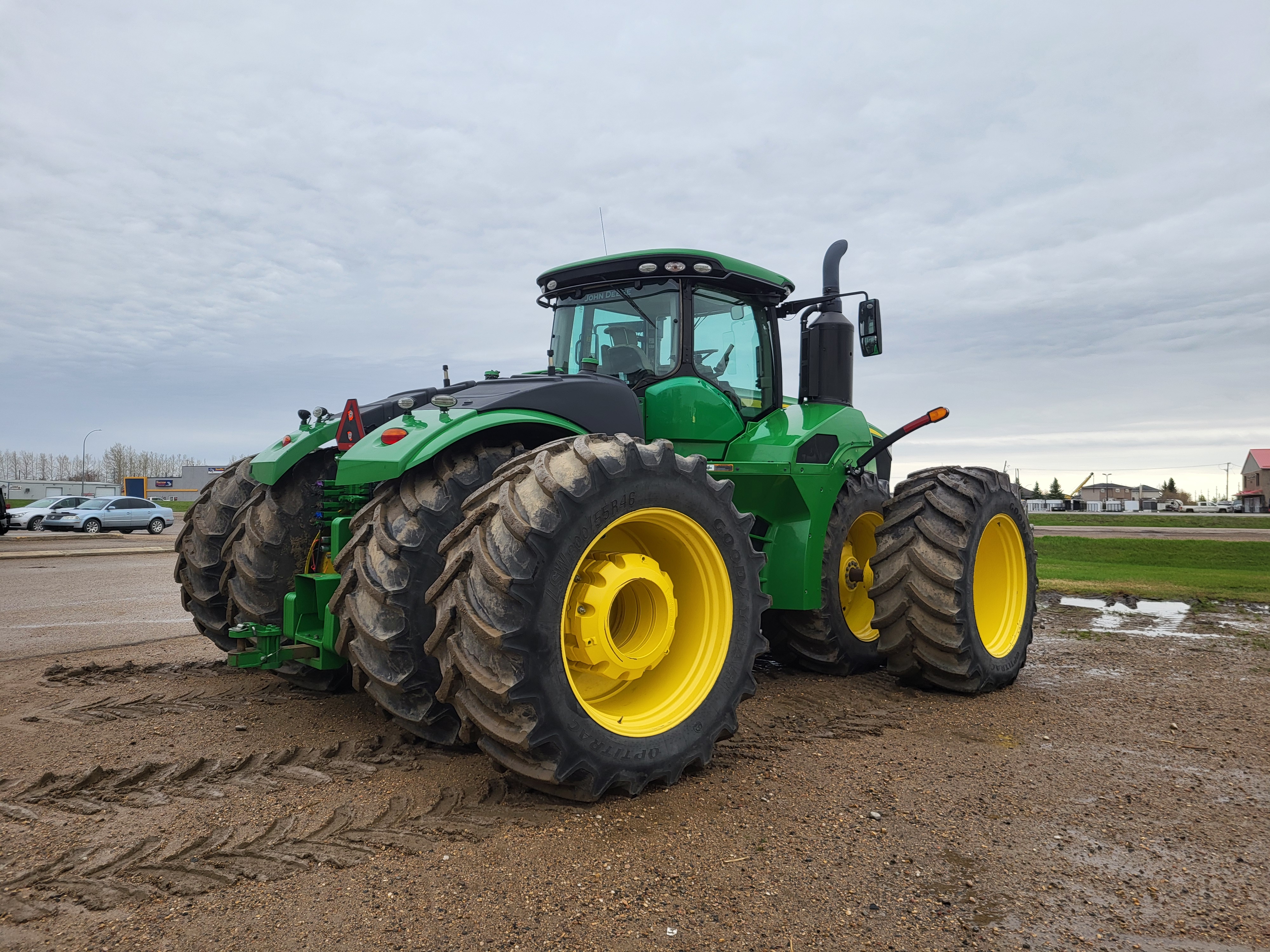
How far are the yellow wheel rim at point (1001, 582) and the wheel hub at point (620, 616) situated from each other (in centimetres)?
312

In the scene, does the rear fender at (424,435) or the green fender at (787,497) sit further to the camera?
the green fender at (787,497)

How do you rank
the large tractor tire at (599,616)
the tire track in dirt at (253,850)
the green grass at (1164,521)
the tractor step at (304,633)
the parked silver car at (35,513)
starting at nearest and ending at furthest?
the tire track in dirt at (253,850)
the large tractor tire at (599,616)
the tractor step at (304,633)
the parked silver car at (35,513)
the green grass at (1164,521)

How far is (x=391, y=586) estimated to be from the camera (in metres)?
3.64

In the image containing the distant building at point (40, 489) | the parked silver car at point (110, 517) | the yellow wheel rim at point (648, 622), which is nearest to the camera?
the yellow wheel rim at point (648, 622)

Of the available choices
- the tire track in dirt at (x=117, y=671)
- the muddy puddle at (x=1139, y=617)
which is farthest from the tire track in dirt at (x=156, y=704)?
the muddy puddle at (x=1139, y=617)

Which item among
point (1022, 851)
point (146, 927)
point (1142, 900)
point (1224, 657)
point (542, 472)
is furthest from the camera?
point (1224, 657)

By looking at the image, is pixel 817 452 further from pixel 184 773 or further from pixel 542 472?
pixel 184 773

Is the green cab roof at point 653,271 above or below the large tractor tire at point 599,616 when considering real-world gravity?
above

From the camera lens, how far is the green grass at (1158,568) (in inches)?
446

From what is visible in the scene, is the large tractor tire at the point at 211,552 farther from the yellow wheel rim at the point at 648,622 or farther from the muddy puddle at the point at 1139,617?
the muddy puddle at the point at 1139,617

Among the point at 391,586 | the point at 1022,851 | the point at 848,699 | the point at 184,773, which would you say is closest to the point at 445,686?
the point at 391,586

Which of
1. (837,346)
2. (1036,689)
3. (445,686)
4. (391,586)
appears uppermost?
(837,346)

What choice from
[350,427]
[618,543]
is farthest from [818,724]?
[350,427]

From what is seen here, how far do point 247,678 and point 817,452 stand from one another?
4326 mm
